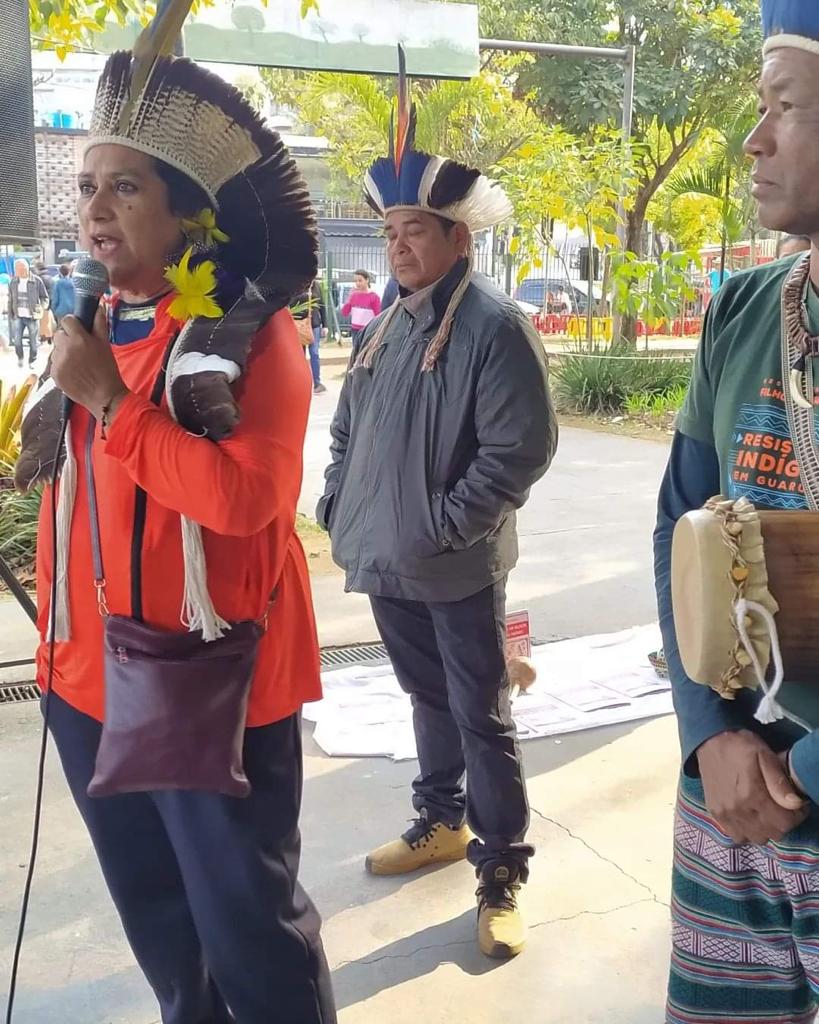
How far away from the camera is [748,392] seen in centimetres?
133

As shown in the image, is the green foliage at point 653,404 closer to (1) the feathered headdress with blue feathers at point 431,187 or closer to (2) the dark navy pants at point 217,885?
(1) the feathered headdress with blue feathers at point 431,187

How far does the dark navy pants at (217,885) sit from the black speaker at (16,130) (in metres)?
1.35

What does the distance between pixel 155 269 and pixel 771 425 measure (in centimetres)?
100

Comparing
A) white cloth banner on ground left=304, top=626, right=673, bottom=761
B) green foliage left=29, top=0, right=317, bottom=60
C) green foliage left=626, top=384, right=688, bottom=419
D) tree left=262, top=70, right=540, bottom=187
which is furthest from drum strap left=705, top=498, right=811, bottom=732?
tree left=262, top=70, right=540, bottom=187

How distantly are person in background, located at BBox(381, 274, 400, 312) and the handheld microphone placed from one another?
4.58ft

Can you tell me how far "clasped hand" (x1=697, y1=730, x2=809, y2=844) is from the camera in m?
1.21

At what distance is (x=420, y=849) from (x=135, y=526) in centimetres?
164

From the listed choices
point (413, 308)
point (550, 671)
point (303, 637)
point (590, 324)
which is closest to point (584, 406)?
point (590, 324)

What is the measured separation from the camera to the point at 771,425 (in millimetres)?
1292

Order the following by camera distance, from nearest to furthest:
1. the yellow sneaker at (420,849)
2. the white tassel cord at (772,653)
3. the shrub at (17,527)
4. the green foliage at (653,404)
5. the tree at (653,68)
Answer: the white tassel cord at (772,653) < the yellow sneaker at (420,849) < the shrub at (17,527) < the green foliage at (653,404) < the tree at (653,68)

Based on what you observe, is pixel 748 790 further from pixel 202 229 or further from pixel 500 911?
pixel 500 911

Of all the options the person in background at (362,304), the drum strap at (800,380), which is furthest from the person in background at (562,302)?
the drum strap at (800,380)

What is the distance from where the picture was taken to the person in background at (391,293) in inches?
118

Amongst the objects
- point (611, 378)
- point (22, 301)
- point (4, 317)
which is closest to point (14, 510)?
point (611, 378)
